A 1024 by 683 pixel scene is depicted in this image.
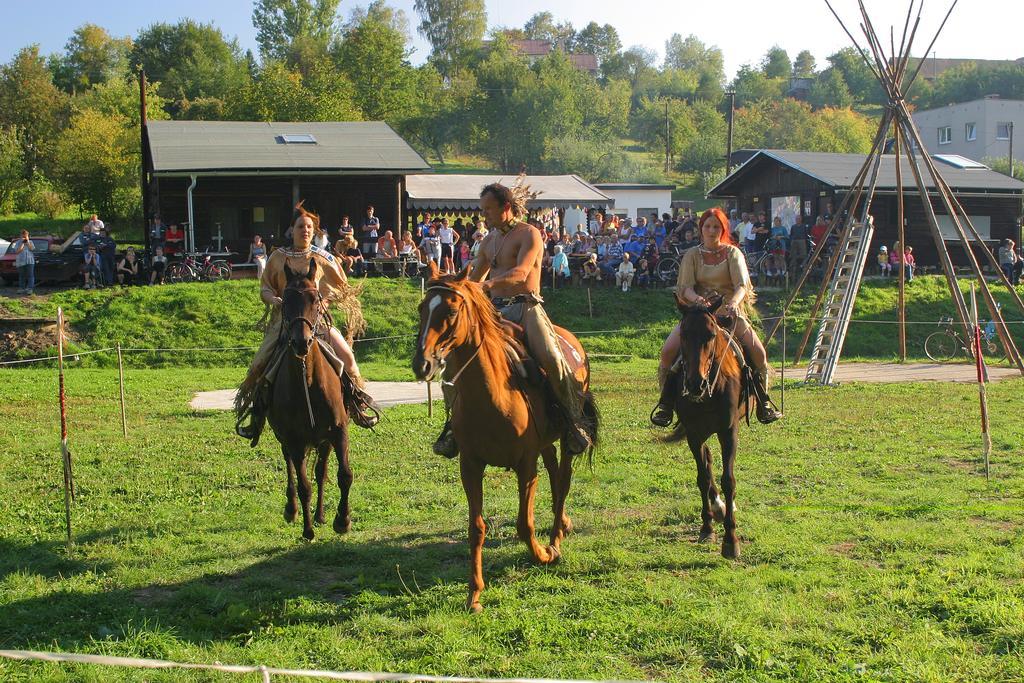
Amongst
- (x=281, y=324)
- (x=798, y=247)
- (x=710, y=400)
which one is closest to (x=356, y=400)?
(x=281, y=324)

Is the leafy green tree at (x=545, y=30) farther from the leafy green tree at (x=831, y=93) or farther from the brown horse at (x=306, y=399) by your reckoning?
the brown horse at (x=306, y=399)

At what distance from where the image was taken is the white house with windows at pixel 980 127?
74938mm

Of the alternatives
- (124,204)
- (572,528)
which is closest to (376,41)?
(124,204)

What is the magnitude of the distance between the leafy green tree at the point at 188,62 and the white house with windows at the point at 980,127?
53904 mm

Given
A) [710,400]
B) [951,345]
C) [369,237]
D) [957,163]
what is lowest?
[951,345]

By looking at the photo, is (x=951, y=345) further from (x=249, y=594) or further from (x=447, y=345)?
(x=249, y=594)

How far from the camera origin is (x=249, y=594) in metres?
7.38

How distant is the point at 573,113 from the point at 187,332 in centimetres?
5455

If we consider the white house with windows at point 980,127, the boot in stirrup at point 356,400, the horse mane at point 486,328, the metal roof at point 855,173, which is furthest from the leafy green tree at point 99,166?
the white house with windows at point 980,127

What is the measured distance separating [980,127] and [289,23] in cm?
5884

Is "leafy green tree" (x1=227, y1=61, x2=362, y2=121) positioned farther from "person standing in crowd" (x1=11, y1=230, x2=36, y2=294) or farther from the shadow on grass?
the shadow on grass

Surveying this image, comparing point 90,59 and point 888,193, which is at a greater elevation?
point 90,59

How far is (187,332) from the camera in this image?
25203mm

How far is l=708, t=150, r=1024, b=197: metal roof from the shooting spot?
115 feet
